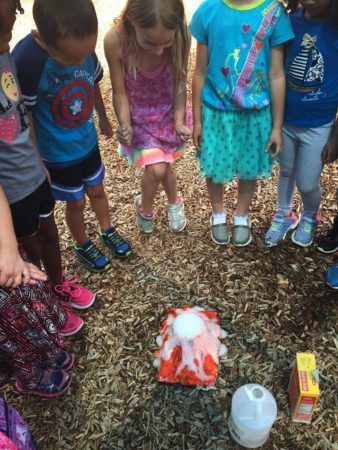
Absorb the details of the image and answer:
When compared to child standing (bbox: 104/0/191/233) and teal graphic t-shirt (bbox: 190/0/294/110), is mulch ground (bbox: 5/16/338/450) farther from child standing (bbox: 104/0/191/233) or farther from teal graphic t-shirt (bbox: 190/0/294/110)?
teal graphic t-shirt (bbox: 190/0/294/110)

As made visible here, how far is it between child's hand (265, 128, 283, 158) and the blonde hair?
2.04 feet

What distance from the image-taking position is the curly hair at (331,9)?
204cm

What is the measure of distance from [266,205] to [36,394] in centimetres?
211

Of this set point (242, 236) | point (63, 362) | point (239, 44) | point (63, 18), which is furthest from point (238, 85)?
point (63, 362)

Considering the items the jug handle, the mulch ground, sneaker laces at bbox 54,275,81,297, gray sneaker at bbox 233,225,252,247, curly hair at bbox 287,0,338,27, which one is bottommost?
the mulch ground

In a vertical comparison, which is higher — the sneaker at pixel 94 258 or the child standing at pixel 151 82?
the child standing at pixel 151 82

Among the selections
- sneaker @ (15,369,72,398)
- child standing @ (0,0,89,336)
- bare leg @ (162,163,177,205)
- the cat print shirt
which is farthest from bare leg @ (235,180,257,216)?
sneaker @ (15,369,72,398)

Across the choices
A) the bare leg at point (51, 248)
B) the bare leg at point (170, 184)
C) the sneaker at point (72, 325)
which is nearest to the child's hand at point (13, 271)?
the bare leg at point (51, 248)

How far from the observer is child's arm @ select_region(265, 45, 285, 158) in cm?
231

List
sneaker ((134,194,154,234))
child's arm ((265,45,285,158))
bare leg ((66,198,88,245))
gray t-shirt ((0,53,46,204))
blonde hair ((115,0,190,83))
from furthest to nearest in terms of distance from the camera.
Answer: sneaker ((134,194,154,234)), bare leg ((66,198,88,245)), child's arm ((265,45,285,158)), blonde hair ((115,0,190,83)), gray t-shirt ((0,53,46,204))

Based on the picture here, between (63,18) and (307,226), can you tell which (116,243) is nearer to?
(307,226)

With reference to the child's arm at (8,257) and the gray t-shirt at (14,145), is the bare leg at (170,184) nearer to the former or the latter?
the gray t-shirt at (14,145)

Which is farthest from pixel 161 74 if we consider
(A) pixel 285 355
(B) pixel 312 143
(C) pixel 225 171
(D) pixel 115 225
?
(A) pixel 285 355

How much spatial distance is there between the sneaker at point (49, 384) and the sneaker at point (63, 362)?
1.2 inches
